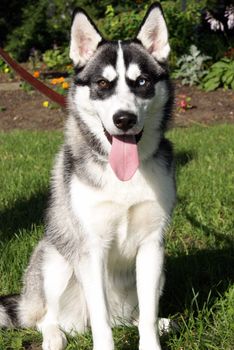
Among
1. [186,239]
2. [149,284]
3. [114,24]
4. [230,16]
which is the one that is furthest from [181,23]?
[149,284]

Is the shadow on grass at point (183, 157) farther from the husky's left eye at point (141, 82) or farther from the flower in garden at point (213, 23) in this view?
the flower in garden at point (213, 23)

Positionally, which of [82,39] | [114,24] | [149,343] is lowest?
[114,24]

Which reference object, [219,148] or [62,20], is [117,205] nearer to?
[219,148]

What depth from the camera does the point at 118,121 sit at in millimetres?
2717

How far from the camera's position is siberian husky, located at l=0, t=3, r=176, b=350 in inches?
112

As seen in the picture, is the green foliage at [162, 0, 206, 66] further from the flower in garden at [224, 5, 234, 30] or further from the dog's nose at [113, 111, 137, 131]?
the dog's nose at [113, 111, 137, 131]

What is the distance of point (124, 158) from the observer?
285cm

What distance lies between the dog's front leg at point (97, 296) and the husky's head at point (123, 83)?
23.0 inches

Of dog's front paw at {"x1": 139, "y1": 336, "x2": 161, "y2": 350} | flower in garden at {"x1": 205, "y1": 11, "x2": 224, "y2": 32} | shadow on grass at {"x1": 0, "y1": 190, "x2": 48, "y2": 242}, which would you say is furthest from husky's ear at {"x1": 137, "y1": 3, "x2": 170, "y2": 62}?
flower in garden at {"x1": 205, "y1": 11, "x2": 224, "y2": 32}

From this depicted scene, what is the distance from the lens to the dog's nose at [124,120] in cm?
270

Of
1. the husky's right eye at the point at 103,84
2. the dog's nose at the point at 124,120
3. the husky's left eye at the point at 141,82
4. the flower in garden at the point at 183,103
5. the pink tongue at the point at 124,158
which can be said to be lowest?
the flower in garden at the point at 183,103

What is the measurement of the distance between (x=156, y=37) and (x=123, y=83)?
0.45 metres

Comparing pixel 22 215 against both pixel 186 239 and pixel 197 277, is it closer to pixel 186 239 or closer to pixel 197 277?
pixel 186 239

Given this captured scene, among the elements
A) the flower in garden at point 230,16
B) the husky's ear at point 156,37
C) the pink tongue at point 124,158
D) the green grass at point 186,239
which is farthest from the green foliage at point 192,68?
the pink tongue at point 124,158
